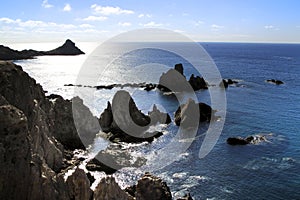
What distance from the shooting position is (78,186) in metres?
34.0

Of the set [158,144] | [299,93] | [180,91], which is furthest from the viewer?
[180,91]

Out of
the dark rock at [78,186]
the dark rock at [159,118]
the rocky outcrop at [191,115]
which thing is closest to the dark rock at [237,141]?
the rocky outcrop at [191,115]

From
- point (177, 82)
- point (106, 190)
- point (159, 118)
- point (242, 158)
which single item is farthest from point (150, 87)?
point (106, 190)

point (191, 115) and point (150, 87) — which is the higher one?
point (150, 87)

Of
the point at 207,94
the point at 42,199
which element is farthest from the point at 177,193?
the point at 207,94

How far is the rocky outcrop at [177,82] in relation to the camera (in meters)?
136

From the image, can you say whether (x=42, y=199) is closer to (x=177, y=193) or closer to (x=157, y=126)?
(x=177, y=193)

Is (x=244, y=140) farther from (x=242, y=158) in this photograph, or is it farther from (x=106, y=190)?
(x=106, y=190)

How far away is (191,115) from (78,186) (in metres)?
54.2

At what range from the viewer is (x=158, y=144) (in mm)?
70188

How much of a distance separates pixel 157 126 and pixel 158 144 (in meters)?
13.0

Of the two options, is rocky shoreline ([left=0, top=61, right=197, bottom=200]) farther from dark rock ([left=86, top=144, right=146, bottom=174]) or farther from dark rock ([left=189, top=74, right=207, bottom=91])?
dark rock ([left=189, top=74, right=207, bottom=91])

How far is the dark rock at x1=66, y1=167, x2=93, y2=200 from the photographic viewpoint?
33.8 meters

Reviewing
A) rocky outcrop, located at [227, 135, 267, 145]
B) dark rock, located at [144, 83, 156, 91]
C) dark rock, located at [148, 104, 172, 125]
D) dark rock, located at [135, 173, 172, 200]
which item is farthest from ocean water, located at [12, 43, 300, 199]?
dark rock, located at [144, 83, 156, 91]
